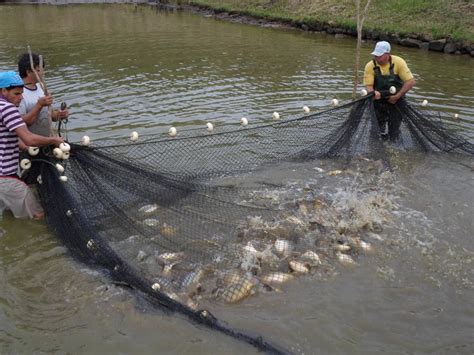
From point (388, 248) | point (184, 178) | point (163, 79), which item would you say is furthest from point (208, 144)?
point (163, 79)

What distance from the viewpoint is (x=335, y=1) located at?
82.5 feet

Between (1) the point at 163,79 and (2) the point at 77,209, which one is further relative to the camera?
(1) the point at 163,79

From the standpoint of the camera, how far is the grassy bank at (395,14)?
17953 millimetres

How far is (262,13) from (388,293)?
25.3 m

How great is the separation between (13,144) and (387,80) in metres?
5.50

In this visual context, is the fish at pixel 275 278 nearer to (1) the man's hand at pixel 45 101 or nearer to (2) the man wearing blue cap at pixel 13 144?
(2) the man wearing blue cap at pixel 13 144

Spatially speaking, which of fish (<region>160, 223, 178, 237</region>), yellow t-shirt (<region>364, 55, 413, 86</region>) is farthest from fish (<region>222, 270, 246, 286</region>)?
yellow t-shirt (<region>364, 55, 413, 86</region>)

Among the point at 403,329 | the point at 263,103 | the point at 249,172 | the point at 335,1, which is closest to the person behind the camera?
the point at 403,329

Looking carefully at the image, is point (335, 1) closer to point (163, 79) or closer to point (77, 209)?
point (163, 79)

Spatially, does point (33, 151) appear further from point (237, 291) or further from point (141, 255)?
point (237, 291)

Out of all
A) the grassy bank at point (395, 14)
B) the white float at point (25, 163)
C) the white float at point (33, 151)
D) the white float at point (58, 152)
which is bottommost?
the white float at point (25, 163)

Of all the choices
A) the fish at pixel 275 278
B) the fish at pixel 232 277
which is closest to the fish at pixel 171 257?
the fish at pixel 232 277

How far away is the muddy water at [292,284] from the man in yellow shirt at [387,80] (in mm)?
641

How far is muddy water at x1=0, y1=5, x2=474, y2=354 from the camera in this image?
12.0 feet
